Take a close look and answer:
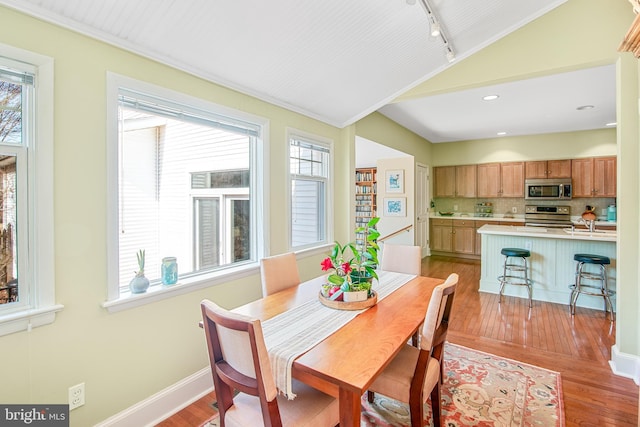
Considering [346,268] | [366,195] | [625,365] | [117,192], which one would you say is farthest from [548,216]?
[117,192]

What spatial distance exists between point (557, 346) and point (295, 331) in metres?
2.77

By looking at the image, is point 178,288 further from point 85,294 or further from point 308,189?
point 308,189

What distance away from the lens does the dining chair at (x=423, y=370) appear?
57.5 inches

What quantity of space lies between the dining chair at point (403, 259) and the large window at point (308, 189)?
0.95 metres

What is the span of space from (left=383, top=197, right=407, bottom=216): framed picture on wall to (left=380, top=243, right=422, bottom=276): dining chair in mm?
3469

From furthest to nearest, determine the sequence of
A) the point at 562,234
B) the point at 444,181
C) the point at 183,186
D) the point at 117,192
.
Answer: the point at 444,181, the point at 562,234, the point at 183,186, the point at 117,192

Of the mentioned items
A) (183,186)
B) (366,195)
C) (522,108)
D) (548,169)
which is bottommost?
(183,186)

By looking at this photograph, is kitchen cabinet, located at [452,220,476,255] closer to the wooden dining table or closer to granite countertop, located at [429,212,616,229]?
granite countertop, located at [429,212,616,229]

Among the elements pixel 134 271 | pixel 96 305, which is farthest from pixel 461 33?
pixel 96 305

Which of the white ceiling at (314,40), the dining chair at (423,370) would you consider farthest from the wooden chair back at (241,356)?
the white ceiling at (314,40)

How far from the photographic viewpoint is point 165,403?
197cm

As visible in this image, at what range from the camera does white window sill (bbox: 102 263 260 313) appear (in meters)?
1.77

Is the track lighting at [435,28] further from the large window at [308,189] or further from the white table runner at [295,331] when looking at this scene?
the white table runner at [295,331]

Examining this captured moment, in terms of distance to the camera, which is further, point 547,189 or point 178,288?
point 547,189
